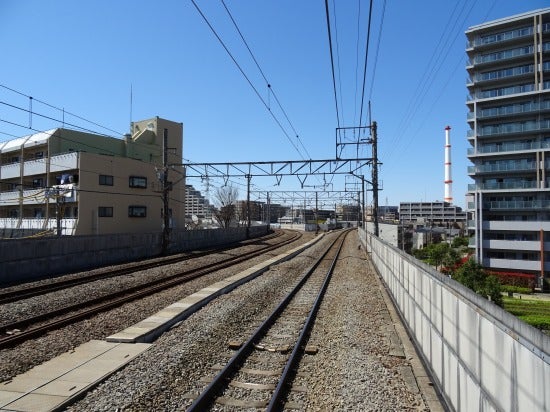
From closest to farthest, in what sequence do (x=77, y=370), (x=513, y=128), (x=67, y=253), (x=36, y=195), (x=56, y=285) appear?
(x=77, y=370)
(x=56, y=285)
(x=67, y=253)
(x=36, y=195)
(x=513, y=128)

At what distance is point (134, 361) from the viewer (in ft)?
24.2

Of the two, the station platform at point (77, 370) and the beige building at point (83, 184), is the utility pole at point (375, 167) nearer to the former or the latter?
the beige building at point (83, 184)

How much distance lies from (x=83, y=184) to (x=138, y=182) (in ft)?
22.2

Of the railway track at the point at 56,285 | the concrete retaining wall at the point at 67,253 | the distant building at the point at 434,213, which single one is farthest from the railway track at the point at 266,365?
the distant building at the point at 434,213

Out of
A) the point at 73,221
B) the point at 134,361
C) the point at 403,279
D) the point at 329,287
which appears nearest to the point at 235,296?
the point at 329,287

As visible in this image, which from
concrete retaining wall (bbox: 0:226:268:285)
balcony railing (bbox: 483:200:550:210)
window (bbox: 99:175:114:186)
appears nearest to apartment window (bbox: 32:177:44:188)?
window (bbox: 99:175:114:186)

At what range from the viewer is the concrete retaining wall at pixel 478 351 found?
10.1 ft

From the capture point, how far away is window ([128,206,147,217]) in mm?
43069

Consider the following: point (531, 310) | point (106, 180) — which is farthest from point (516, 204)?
point (106, 180)

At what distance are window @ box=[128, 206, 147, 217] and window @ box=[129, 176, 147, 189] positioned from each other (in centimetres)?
222

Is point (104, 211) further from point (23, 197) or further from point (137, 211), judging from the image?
point (23, 197)

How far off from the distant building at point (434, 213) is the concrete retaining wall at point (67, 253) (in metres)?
137

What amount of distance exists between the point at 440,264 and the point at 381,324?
6268 cm

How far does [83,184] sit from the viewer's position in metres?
37.9
